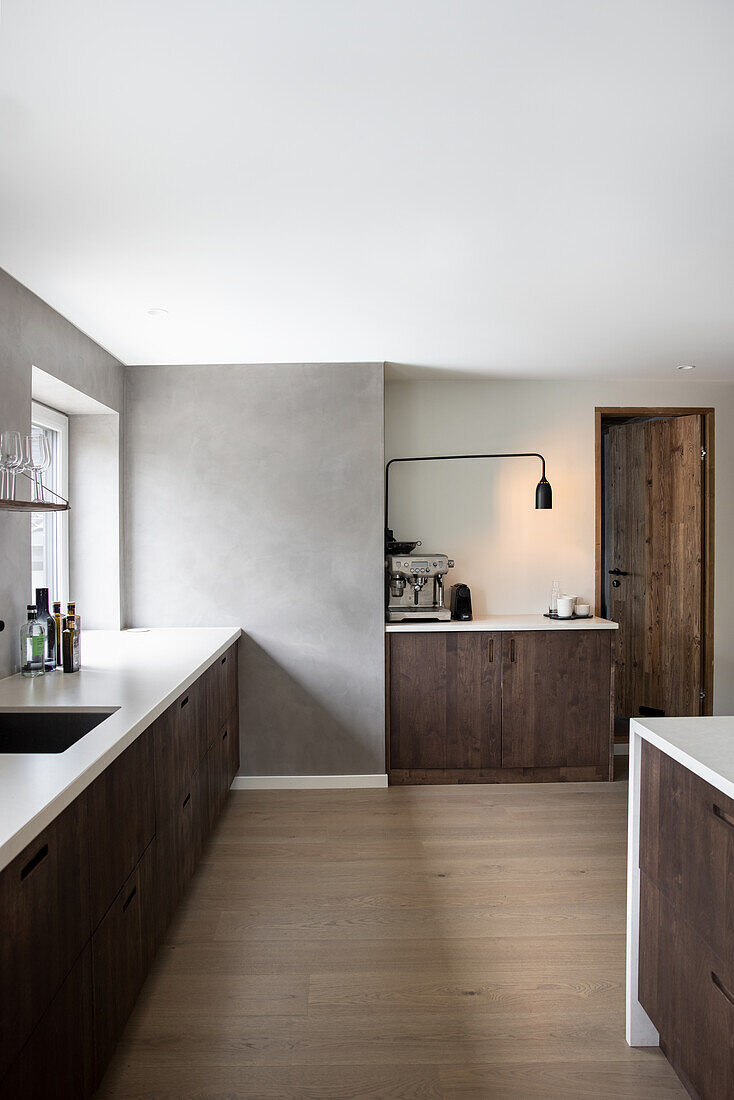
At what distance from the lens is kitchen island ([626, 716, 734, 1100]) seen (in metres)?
1.45

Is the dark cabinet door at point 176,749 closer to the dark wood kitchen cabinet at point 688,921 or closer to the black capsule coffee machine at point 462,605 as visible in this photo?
the dark wood kitchen cabinet at point 688,921

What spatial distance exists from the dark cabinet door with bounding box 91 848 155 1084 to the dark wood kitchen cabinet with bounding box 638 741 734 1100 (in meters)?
1.37

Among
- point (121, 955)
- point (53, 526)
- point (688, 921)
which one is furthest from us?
point (53, 526)

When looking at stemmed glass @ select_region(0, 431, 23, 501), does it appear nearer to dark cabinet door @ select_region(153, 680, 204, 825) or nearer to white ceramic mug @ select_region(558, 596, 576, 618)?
dark cabinet door @ select_region(153, 680, 204, 825)

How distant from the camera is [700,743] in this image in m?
1.70

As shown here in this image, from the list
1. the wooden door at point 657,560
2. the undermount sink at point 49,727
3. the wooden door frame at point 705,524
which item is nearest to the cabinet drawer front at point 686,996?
the undermount sink at point 49,727

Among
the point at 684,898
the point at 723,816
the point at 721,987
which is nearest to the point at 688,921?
the point at 684,898

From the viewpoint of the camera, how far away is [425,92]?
4.83 feet

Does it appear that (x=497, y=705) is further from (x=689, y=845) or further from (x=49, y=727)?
(x=49, y=727)

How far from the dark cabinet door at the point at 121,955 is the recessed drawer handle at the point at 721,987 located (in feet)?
4.54

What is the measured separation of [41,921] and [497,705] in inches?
116

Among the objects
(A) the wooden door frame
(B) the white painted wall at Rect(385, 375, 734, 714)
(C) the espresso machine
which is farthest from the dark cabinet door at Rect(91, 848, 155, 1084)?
(A) the wooden door frame

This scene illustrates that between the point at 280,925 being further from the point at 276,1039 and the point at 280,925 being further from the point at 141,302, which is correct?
the point at 141,302

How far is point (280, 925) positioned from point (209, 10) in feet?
8.74
